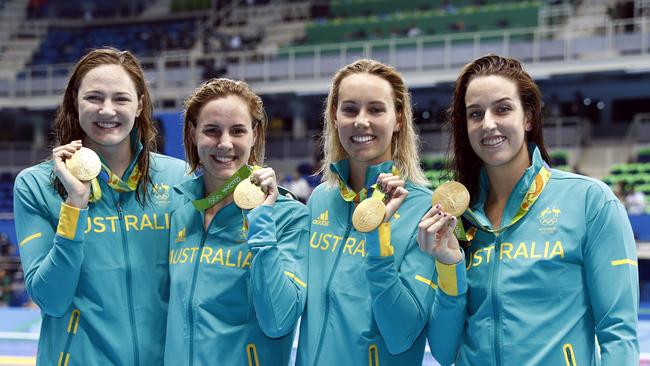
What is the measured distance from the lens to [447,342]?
2314 mm

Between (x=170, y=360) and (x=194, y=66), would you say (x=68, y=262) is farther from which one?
(x=194, y=66)

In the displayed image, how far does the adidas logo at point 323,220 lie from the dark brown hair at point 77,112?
678mm

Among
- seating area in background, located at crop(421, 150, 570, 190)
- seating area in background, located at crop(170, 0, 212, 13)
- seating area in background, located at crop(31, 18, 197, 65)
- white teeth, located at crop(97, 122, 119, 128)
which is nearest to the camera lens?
white teeth, located at crop(97, 122, 119, 128)

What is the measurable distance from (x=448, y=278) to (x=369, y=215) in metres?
0.32

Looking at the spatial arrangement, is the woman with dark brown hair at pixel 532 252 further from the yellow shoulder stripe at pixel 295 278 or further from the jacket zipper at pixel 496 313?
the yellow shoulder stripe at pixel 295 278

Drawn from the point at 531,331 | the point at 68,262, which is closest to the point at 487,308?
the point at 531,331

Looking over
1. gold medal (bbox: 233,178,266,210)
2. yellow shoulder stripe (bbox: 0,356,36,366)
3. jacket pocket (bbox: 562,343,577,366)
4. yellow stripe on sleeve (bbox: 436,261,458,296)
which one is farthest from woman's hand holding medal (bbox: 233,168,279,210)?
yellow shoulder stripe (bbox: 0,356,36,366)

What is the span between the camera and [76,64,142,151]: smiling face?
2.58 m

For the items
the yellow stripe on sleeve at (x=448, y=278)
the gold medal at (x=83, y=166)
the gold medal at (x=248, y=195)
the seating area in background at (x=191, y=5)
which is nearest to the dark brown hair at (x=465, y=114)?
the yellow stripe on sleeve at (x=448, y=278)

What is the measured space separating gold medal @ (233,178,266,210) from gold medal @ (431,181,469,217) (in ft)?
1.93

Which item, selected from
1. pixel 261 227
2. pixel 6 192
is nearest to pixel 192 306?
pixel 261 227

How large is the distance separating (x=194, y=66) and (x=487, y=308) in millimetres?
17117

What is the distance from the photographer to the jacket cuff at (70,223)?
2.37 m

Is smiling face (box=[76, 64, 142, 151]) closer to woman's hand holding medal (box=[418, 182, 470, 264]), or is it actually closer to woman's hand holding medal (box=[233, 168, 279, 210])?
woman's hand holding medal (box=[233, 168, 279, 210])
